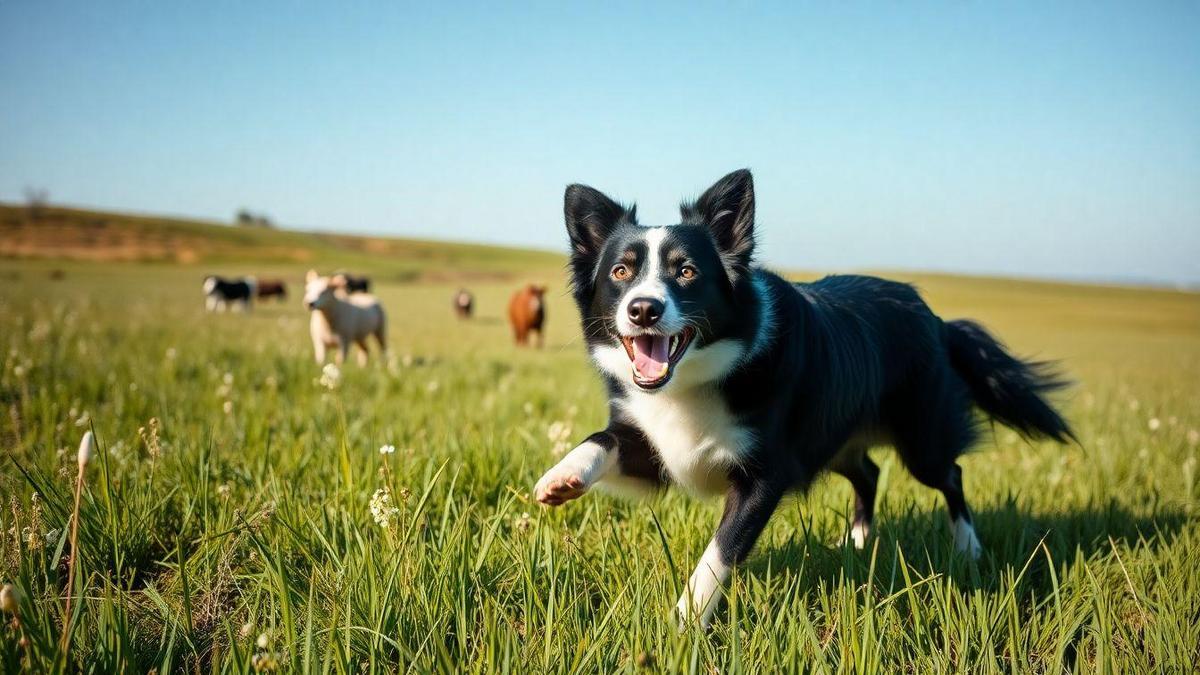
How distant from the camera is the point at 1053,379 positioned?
449 cm

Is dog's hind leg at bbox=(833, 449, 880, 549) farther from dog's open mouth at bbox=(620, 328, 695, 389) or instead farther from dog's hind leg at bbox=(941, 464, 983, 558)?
dog's open mouth at bbox=(620, 328, 695, 389)

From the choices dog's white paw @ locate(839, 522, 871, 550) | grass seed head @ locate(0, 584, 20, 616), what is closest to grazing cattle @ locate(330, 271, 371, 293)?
dog's white paw @ locate(839, 522, 871, 550)

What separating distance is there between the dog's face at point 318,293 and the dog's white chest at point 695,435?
8872 mm

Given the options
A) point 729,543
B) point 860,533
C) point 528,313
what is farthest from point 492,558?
point 528,313

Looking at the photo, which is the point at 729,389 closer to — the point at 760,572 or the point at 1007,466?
the point at 760,572

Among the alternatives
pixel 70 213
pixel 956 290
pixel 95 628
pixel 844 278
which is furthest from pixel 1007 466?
pixel 70 213

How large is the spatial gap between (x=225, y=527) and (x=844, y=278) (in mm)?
3353

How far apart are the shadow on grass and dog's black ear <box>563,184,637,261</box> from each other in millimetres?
1617

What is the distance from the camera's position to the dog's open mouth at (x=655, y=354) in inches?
107

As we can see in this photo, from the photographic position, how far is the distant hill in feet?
134

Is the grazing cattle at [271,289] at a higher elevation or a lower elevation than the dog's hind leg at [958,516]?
lower

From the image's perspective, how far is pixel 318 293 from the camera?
10852 millimetres

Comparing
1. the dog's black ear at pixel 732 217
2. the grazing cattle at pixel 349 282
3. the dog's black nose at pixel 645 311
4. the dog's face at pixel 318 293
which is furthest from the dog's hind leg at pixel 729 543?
the grazing cattle at pixel 349 282

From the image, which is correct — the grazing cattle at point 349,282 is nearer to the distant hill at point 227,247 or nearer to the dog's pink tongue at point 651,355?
the dog's pink tongue at point 651,355
